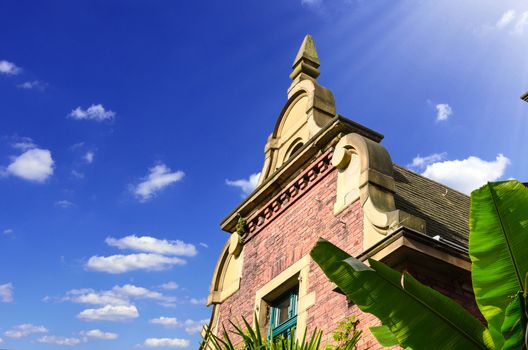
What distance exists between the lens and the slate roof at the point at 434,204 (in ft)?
33.0

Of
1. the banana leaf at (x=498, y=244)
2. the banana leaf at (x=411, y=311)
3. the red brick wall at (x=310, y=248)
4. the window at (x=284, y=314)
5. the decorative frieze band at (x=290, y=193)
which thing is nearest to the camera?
the banana leaf at (x=498, y=244)

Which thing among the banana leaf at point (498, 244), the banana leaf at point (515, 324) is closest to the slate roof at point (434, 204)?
the banana leaf at point (498, 244)

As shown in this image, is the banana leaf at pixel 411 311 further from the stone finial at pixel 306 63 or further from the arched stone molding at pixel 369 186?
the stone finial at pixel 306 63

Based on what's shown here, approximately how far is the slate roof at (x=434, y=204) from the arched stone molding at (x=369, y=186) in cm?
53

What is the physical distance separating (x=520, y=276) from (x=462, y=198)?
8361 millimetres

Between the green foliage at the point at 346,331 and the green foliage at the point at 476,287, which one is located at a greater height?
the green foliage at the point at 346,331

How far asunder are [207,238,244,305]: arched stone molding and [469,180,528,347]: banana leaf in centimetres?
771

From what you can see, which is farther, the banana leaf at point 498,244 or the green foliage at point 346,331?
the green foliage at point 346,331

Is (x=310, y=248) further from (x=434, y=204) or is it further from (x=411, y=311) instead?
(x=411, y=311)

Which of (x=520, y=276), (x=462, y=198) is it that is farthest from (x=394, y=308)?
(x=462, y=198)

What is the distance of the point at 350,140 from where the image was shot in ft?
34.7

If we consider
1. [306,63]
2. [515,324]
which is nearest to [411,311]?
[515,324]

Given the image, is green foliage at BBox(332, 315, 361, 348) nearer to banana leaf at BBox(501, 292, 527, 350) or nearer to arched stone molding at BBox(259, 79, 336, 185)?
banana leaf at BBox(501, 292, 527, 350)

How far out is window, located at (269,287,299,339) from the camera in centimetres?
1080
